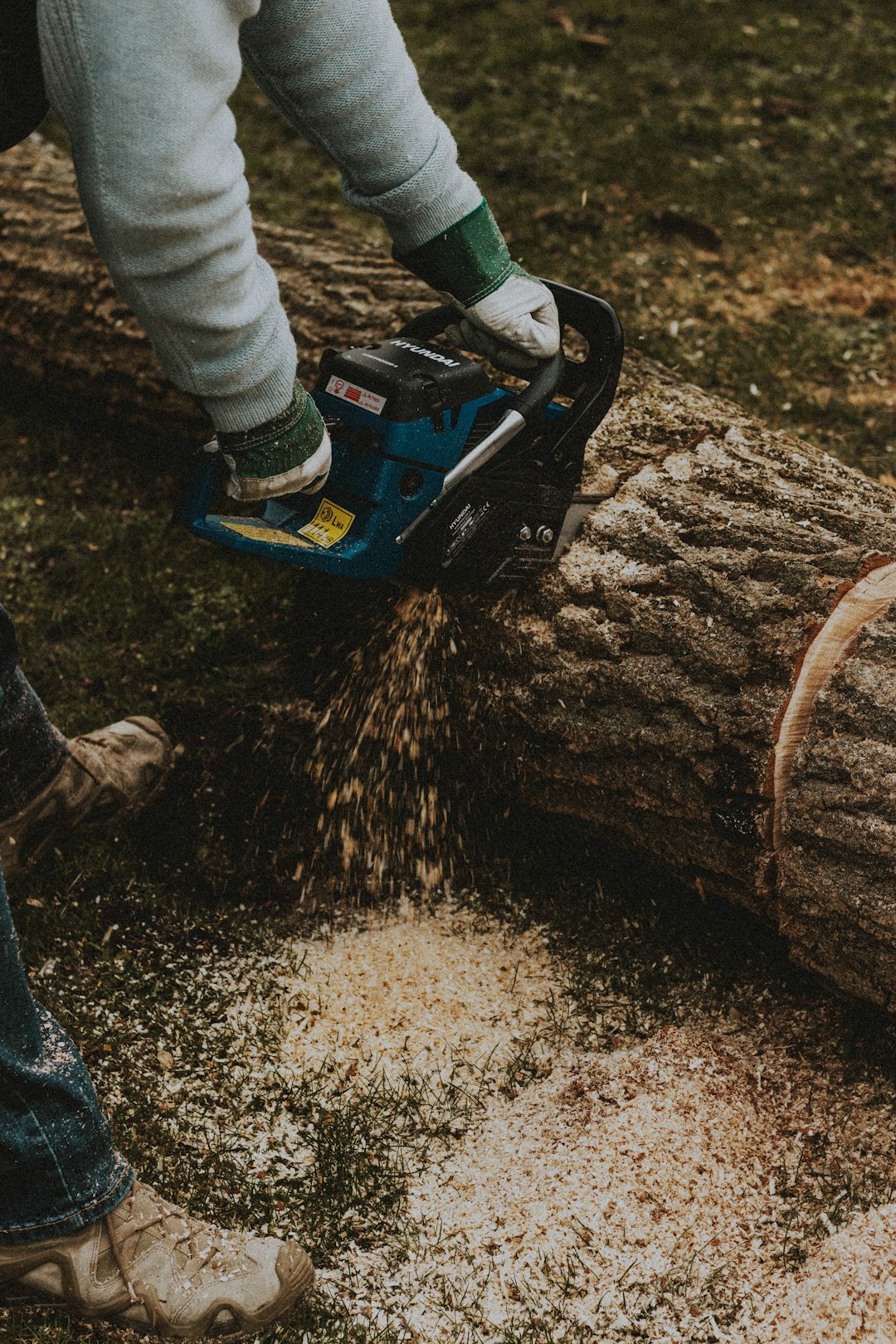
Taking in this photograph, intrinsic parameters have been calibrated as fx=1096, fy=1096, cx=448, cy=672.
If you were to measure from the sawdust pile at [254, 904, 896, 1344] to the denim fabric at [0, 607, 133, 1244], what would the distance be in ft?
1.58

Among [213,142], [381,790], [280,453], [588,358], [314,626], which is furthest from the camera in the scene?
[314,626]

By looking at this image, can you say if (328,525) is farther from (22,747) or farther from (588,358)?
(22,747)

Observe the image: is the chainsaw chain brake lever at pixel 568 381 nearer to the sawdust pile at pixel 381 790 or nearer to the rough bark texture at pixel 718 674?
the rough bark texture at pixel 718 674

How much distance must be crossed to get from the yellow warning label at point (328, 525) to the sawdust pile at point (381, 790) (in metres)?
0.42

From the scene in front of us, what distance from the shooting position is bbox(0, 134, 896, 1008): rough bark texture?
2.09m

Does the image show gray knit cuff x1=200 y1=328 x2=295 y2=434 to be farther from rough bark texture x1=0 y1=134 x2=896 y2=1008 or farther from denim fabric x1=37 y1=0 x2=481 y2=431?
rough bark texture x1=0 y1=134 x2=896 y2=1008

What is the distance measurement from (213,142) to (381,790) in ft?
5.33

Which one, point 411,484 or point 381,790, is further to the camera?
point 381,790

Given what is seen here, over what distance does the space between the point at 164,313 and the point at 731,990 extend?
5.87ft

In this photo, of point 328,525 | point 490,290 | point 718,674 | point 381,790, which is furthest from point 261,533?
point 718,674

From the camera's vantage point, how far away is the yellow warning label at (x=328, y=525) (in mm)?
2266

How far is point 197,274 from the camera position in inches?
59.5

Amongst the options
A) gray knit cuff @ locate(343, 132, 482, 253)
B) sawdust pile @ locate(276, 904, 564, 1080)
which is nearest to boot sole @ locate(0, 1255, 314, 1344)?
sawdust pile @ locate(276, 904, 564, 1080)

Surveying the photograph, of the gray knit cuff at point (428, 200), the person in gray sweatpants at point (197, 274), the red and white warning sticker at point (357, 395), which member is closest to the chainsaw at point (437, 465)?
the red and white warning sticker at point (357, 395)
